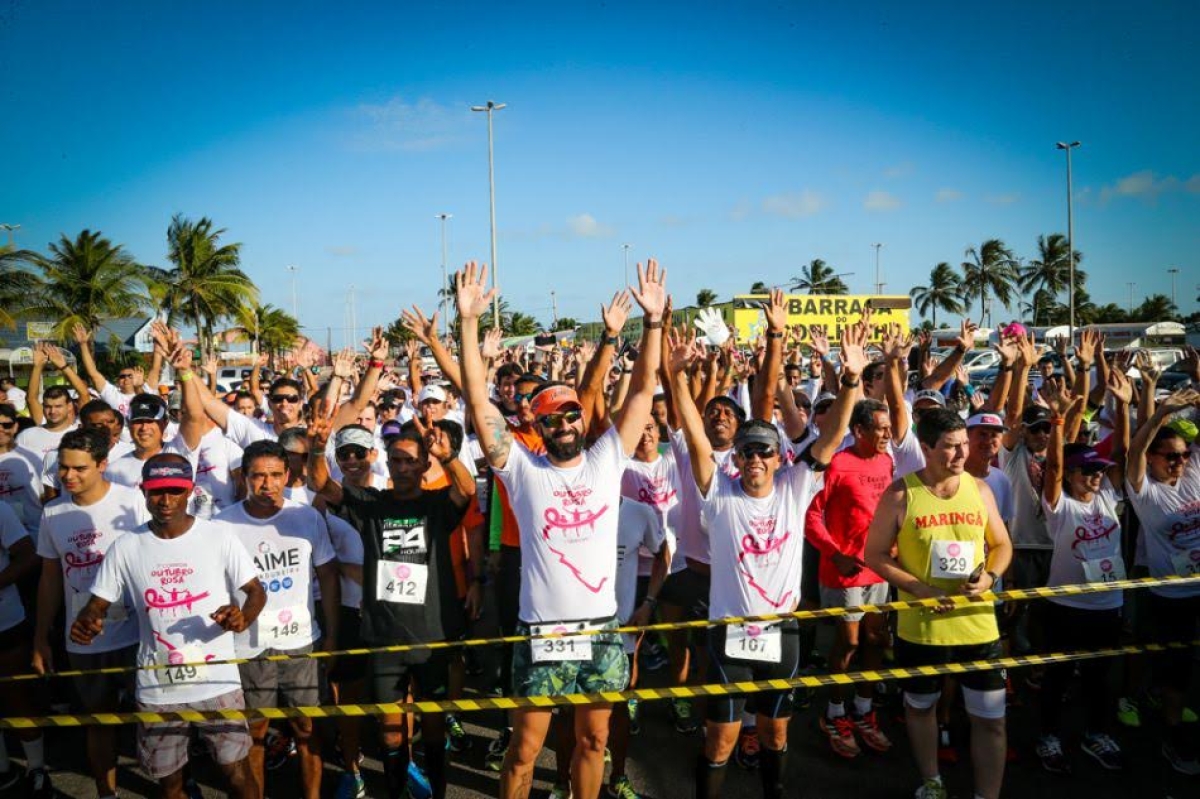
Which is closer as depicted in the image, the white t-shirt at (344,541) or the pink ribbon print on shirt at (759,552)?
the pink ribbon print on shirt at (759,552)

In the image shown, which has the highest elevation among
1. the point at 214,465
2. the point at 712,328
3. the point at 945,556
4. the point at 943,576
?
the point at 712,328

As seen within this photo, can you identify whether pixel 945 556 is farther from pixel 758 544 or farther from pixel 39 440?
pixel 39 440

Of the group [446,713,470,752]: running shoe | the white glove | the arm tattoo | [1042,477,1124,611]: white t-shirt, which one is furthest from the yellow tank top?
the white glove

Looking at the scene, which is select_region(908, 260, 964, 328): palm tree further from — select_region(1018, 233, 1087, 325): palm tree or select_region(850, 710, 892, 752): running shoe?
select_region(850, 710, 892, 752): running shoe

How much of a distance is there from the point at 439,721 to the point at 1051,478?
12.7ft

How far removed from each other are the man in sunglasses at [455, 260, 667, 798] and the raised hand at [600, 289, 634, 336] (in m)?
0.45

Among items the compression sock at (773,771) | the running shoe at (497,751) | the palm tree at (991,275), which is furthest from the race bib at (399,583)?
the palm tree at (991,275)

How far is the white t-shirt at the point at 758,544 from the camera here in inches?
146

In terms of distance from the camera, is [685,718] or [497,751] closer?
[497,751]

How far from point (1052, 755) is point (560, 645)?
121 inches

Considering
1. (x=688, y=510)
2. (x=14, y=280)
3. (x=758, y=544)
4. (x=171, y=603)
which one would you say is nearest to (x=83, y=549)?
(x=171, y=603)

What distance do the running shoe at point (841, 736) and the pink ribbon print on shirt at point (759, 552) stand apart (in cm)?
139

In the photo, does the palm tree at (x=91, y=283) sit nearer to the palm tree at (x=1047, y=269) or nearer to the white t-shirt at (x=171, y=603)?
the white t-shirt at (x=171, y=603)

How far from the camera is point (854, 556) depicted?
467 cm
